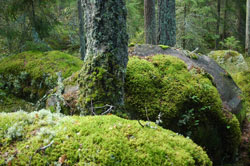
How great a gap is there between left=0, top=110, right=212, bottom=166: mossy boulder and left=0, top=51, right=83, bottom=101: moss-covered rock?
4.16m

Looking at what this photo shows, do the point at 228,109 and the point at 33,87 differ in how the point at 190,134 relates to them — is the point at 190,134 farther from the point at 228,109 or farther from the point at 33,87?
the point at 33,87

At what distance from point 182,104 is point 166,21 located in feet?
15.7

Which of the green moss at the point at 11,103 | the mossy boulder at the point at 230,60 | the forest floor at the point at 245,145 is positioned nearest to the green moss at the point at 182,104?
the forest floor at the point at 245,145

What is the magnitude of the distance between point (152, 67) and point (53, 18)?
234 inches

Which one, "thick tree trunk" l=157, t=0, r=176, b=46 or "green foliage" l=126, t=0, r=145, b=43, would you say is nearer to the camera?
"thick tree trunk" l=157, t=0, r=176, b=46

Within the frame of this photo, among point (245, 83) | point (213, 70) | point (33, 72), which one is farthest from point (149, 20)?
point (33, 72)

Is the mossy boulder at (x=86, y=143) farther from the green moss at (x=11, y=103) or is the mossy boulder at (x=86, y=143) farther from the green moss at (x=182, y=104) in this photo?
the green moss at (x=11, y=103)

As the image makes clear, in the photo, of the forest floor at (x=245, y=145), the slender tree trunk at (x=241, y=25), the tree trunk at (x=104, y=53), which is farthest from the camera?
the slender tree trunk at (x=241, y=25)

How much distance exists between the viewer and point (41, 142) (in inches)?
63.5

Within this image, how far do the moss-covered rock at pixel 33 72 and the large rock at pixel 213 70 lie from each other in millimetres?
2434

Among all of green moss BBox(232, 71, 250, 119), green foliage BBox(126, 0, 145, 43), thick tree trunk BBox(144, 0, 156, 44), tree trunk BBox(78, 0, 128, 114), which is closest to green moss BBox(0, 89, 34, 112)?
tree trunk BBox(78, 0, 128, 114)

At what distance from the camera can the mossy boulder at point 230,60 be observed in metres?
11.2

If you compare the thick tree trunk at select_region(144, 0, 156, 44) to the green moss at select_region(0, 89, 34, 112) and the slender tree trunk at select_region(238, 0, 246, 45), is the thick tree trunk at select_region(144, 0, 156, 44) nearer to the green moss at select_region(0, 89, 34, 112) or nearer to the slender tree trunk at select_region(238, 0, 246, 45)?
the green moss at select_region(0, 89, 34, 112)

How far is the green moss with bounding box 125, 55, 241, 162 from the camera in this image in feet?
12.8
